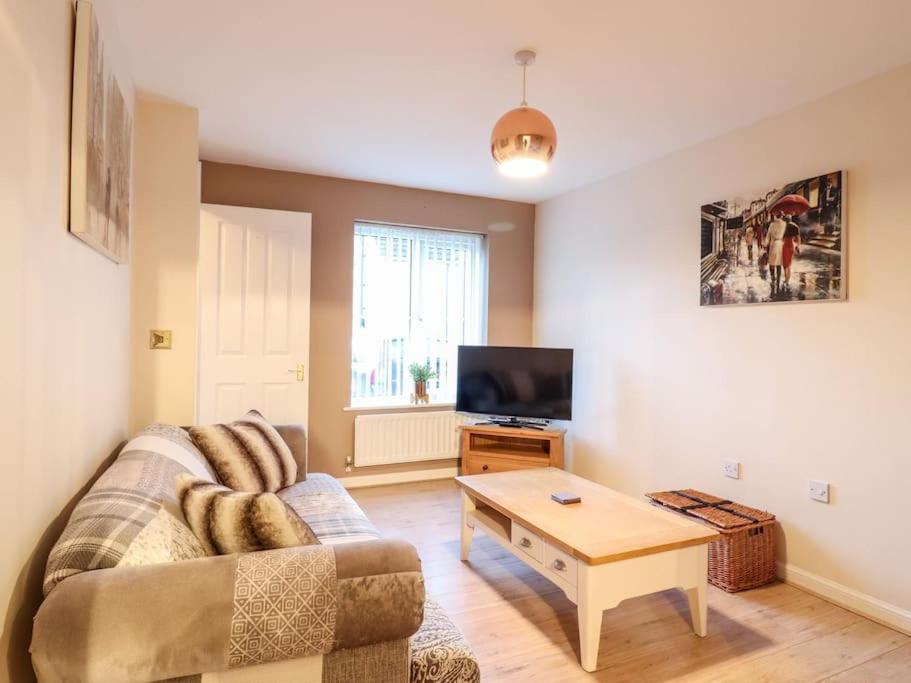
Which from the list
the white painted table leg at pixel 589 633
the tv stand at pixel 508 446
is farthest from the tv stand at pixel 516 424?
the white painted table leg at pixel 589 633

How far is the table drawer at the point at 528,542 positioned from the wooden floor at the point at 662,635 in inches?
11.8

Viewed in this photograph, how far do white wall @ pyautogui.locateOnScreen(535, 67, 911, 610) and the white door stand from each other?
2314 mm

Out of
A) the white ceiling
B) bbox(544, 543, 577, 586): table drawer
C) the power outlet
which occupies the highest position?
the white ceiling

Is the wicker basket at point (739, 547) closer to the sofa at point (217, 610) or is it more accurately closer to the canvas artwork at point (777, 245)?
the canvas artwork at point (777, 245)

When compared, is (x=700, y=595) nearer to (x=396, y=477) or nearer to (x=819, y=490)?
(x=819, y=490)

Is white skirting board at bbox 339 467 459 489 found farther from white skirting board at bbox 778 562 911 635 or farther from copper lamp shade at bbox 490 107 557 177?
copper lamp shade at bbox 490 107 557 177

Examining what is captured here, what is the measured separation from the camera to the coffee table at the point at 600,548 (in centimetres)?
204

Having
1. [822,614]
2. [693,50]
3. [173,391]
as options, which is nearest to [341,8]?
[693,50]

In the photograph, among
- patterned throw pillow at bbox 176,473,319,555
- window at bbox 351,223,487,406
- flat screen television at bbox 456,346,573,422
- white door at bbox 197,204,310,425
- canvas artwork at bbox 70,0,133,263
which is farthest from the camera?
window at bbox 351,223,487,406

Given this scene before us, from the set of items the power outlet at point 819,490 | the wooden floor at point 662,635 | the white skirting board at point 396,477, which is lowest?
the wooden floor at point 662,635

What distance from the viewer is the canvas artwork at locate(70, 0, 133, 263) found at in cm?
151

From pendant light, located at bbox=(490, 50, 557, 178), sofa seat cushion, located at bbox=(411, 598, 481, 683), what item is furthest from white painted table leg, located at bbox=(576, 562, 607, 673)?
pendant light, located at bbox=(490, 50, 557, 178)

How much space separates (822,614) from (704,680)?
0.96 meters

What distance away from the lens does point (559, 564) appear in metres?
2.20
